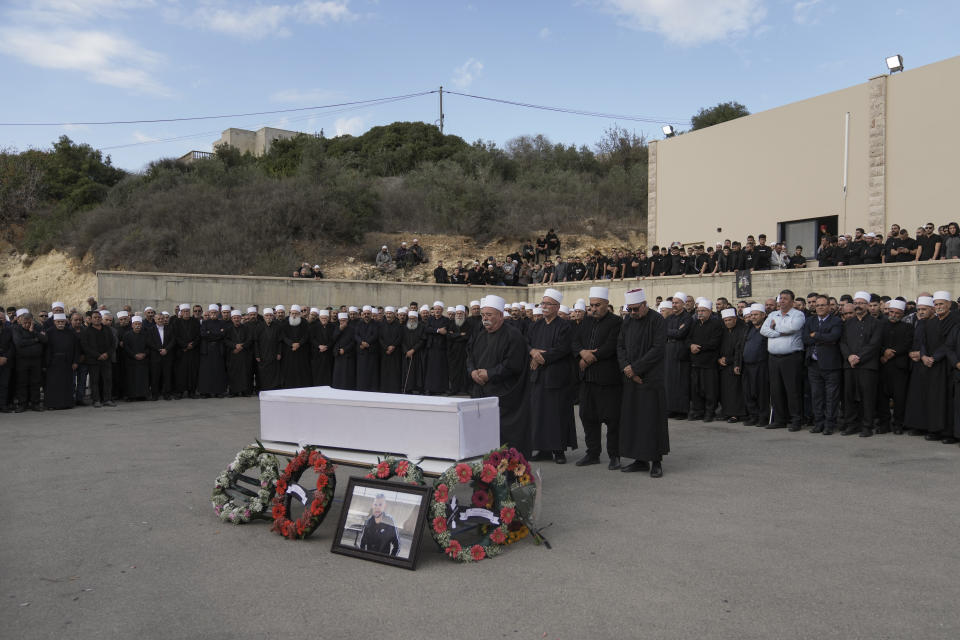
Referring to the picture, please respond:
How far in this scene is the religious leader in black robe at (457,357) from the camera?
17.0 m

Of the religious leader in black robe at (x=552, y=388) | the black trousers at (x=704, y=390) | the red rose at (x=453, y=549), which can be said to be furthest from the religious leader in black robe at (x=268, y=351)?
the red rose at (x=453, y=549)

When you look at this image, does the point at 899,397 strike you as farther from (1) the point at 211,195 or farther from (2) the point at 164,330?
(1) the point at 211,195

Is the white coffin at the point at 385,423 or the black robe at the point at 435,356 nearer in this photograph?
the white coffin at the point at 385,423

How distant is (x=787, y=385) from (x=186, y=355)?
11745mm

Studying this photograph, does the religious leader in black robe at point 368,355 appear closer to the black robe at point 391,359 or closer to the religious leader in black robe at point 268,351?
the black robe at point 391,359

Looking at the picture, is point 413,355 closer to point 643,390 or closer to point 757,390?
point 757,390

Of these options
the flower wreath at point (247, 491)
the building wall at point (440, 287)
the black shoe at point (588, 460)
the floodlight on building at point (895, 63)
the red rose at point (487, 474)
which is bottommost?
the black shoe at point (588, 460)

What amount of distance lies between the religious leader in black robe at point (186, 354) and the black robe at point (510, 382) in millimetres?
10065

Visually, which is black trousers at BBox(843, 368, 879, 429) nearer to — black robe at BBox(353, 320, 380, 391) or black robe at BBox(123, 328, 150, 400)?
black robe at BBox(353, 320, 380, 391)

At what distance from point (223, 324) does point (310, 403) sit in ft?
36.7

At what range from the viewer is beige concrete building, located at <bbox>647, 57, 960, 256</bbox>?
66.2ft

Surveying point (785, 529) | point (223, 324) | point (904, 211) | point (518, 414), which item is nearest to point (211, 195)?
point (223, 324)

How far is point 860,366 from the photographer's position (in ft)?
33.7

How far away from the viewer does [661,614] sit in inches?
158
